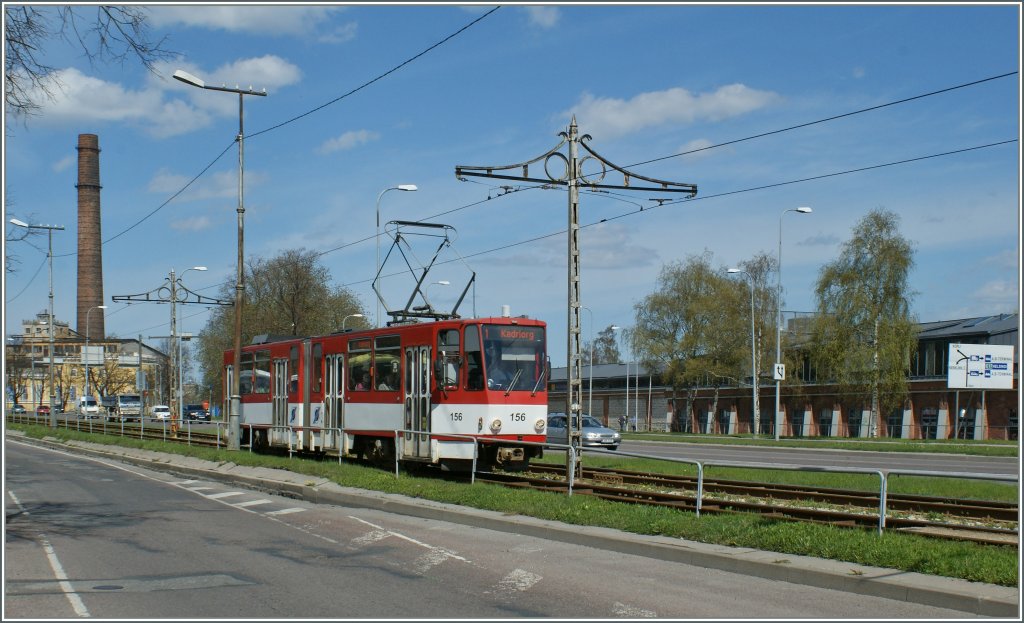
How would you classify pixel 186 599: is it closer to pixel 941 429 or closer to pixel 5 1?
pixel 5 1

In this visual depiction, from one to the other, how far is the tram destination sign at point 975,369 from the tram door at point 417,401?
130 feet

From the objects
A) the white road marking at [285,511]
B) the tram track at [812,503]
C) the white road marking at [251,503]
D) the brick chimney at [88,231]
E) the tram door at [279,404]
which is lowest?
the white road marking at [251,503]

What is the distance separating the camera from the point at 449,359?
22.2 m

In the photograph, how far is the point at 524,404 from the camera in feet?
73.5

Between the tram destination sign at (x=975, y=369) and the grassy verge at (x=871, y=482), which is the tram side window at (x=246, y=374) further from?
the tram destination sign at (x=975, y=369)

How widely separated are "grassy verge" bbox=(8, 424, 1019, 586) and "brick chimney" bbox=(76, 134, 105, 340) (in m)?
79.6

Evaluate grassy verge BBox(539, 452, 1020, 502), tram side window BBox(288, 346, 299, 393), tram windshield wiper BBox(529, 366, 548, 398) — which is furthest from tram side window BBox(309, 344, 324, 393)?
grassy verge BBox(539, 452, 1020, 502)

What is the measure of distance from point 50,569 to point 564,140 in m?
13.4

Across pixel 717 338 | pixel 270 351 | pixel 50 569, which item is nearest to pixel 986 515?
→ pixel 50 569

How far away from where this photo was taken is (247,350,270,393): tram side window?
32406 millimetres

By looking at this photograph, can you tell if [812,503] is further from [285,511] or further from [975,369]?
[975,369]

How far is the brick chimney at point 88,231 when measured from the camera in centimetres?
9269

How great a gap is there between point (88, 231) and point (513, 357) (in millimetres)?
80241

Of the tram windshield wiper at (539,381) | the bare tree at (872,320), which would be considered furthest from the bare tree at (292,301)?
the tram windshield wiper at (539,381)
